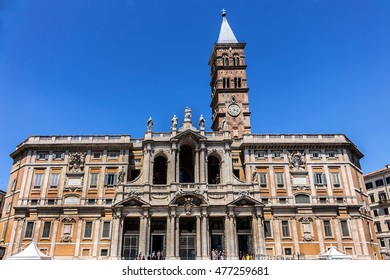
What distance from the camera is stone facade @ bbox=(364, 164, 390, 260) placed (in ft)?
191

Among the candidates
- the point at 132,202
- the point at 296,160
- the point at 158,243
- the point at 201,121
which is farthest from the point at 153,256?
the point at 296,160

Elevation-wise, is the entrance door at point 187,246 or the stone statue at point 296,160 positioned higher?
the stone statue at point 296,160

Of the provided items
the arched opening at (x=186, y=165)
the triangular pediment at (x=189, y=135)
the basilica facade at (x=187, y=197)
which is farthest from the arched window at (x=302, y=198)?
the triangular pediment at (x=189, y=135)

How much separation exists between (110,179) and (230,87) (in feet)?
92.1

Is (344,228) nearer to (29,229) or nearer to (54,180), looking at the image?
(54,180)

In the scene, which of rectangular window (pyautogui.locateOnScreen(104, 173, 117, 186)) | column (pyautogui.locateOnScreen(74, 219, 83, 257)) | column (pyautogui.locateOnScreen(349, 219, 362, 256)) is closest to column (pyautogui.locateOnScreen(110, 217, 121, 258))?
column (pyautogui.locateOnScreen(74, 219, 83, 257))

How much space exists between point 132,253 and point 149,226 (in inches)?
147

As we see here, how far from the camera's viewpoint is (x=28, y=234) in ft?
135

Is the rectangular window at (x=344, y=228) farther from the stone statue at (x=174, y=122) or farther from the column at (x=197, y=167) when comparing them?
the stone statue at (x=174, y=122)

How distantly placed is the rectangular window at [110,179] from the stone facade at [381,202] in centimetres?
4894

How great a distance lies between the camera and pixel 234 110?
57000 mm

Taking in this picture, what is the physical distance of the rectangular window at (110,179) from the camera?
144 feet

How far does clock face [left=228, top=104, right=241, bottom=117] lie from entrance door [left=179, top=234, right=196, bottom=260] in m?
24.8
